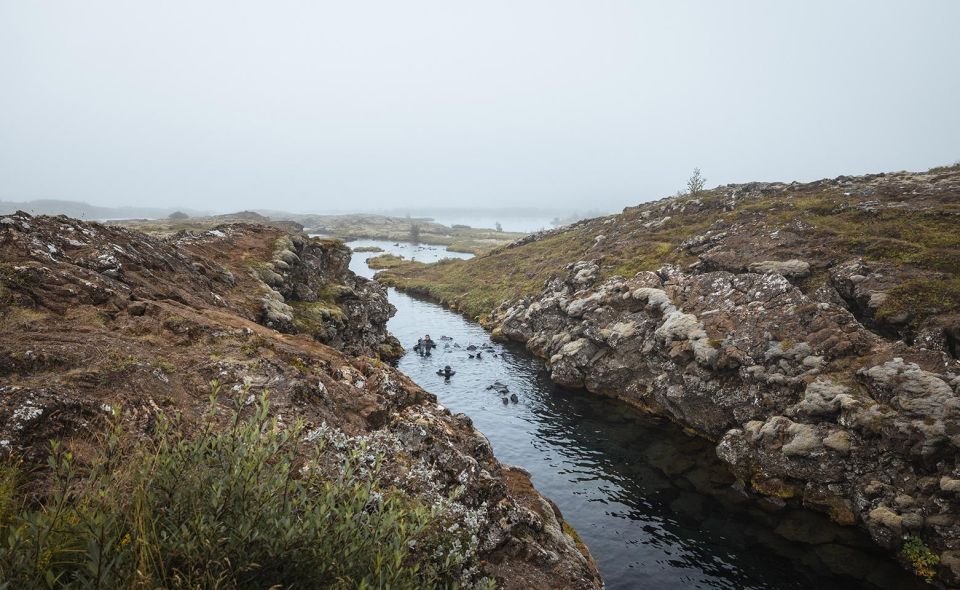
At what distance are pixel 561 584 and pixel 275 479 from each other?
37.7ft

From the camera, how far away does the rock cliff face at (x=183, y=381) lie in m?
13.0

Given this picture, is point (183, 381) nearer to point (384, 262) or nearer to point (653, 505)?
point (653, 505)

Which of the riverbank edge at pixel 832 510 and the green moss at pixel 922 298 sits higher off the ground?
the green moss at pixel 922 298

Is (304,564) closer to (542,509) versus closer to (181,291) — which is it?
(542,509)

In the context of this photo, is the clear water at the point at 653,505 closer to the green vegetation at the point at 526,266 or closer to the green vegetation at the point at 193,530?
the green vegetation at the point at 193,530

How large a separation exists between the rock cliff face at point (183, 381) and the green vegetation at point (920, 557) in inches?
596

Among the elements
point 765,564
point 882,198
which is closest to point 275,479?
point 765,564

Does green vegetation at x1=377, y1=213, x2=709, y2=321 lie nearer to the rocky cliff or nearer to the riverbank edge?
the rocky cliff

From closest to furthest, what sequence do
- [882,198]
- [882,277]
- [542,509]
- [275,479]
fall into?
[275,479], [542,509], [882,277], [882,198]

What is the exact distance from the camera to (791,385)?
3105 cm

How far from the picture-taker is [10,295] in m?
16.2

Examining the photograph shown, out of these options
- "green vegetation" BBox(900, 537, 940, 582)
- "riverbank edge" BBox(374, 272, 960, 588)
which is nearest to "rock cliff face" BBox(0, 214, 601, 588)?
"riverbank edge" BBox(374, 272, 960, 588)

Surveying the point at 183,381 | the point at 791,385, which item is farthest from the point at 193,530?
the point at 791,385

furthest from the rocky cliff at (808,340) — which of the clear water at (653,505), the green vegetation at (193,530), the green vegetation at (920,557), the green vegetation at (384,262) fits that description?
the green vegetation at (384,262)
